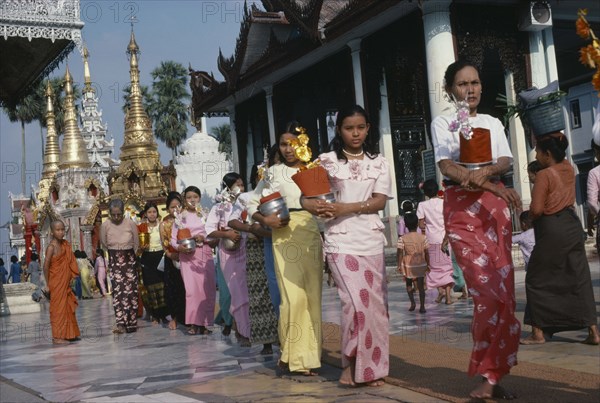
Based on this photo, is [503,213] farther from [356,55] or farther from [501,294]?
[356,55]

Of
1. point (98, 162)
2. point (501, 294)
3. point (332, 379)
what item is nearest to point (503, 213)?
point (501, 294)

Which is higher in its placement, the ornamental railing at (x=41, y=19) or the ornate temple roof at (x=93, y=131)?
the ornate temple roof at (x=93, y=131)

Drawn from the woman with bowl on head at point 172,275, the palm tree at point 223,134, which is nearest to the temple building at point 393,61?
the woman with bowl on head at point 172,275

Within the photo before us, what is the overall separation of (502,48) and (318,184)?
13426 millimetres

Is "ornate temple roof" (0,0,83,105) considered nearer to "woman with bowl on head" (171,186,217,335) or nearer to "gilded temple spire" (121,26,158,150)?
"woman with bowl on head" (171,186,217,335)

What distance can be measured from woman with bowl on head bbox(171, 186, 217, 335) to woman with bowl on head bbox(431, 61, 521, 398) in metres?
5.88

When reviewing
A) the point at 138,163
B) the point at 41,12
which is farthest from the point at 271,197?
the point at 138,163

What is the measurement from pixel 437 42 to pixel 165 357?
1037 cm

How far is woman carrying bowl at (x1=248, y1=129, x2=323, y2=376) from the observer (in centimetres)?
601

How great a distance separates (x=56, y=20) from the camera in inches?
603

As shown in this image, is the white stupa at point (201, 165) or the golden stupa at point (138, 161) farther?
the golden stupa at point (138, 161)

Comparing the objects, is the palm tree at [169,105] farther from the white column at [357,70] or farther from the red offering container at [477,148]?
the red offering container at [477,148]

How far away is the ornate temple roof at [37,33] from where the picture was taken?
15031 mm

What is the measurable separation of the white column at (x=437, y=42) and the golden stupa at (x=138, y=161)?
19.3m
